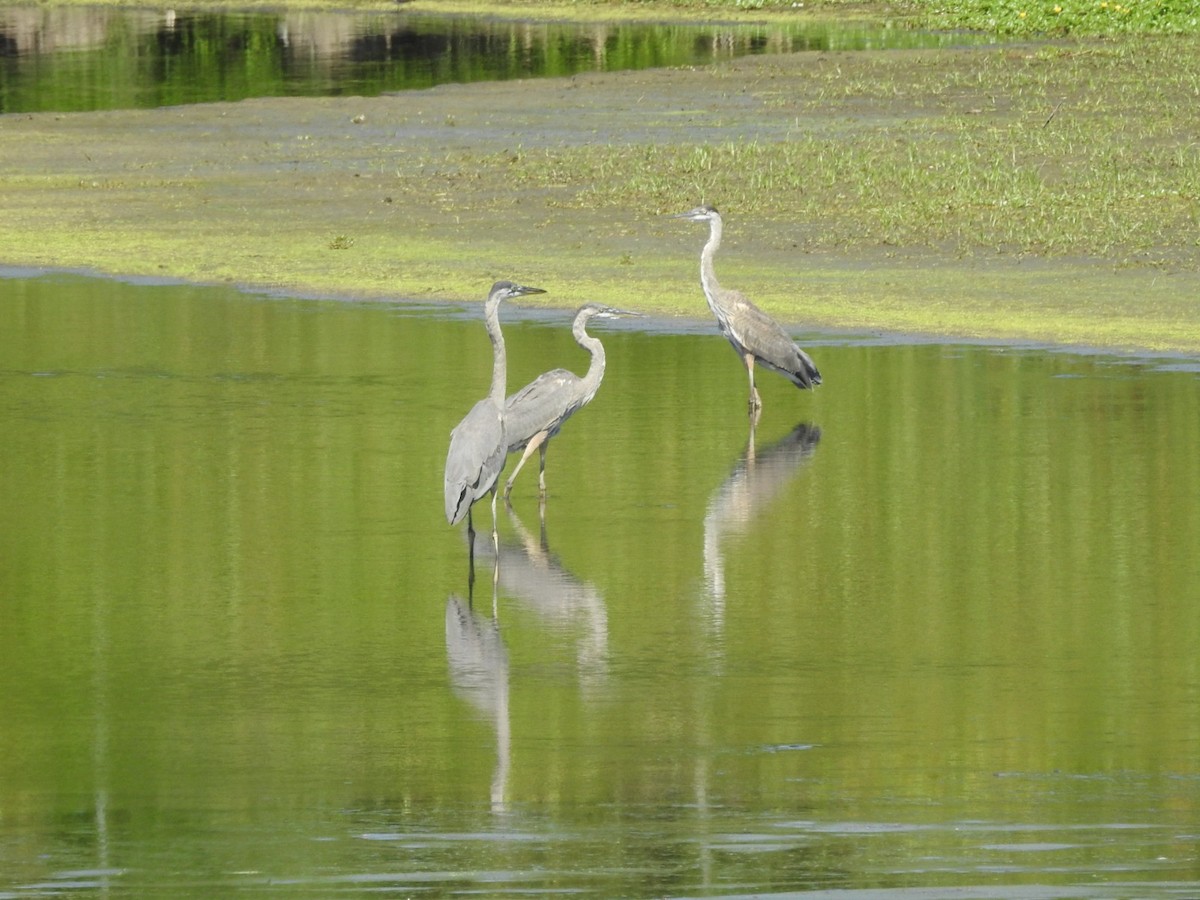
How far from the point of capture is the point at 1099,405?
14.3m

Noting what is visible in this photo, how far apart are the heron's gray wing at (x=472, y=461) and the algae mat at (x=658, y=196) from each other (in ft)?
23.4

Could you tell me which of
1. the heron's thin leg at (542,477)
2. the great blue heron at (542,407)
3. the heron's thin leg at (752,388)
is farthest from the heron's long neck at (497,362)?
the heron's thin leg at (752,388)

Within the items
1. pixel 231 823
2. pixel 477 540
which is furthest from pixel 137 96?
pixel 231 823

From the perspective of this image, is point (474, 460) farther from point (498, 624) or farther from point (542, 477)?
point (542, 477)

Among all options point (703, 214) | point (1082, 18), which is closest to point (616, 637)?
point (703, 214)

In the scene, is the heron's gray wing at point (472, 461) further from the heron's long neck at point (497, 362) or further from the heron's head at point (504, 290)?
the heron's head at point (504, 290)

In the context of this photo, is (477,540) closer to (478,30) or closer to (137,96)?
(137,96)

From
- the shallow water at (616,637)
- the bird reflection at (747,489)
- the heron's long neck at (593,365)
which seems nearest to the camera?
the shallow water at (616,637)

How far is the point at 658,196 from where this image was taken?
23.4 meters

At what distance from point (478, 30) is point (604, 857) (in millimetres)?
40621

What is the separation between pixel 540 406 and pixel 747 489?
47.3 inches

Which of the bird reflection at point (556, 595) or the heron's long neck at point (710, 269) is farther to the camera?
the heron's long neck at point (710, 269)

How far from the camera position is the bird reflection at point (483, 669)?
7.82 metres

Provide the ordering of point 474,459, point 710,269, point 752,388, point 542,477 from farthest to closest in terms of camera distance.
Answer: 1. point 710,269
2. point 752,388
3. point 542,477
4. point 474,459
